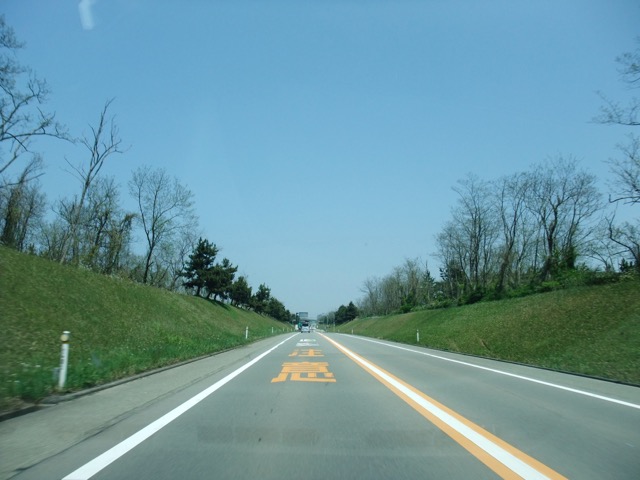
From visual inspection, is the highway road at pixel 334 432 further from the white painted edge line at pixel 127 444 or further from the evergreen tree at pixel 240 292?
the evergreen tree at pixel 240 292

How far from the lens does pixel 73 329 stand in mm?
22203

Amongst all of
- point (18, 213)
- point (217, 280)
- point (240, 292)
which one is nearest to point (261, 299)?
point (240, 292)

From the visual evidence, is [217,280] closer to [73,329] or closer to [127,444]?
[73,329]

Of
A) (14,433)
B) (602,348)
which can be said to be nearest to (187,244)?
(602,348)

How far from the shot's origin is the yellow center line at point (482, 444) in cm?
540

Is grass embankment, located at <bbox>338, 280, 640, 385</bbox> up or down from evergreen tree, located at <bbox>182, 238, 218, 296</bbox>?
down

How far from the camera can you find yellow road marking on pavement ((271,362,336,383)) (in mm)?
14297

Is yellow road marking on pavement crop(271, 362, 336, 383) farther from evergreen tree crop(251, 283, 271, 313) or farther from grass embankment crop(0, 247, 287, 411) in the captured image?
evergreen tree crop(251, 283, 271, 313)

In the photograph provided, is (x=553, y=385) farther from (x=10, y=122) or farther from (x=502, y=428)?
(x=10, y=122)

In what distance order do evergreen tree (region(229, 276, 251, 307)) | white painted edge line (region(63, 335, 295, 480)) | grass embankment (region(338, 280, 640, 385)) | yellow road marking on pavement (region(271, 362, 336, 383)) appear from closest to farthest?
white painted edge line (region(63, 335, 295, 480))
yellow road marking on pavement (region(271, 362, 336, 383))
grass embankment (region(338, 280, 640, 385))
evergreen tree (region(229, 276, 251, 307))

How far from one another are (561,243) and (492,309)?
46.2 ft

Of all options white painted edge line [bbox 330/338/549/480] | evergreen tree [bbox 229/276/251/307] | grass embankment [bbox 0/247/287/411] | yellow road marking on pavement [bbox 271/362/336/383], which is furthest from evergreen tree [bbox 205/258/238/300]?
white painted edge line [bbox 330/338/549/480]

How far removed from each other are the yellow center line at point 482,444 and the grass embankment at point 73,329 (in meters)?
7.11

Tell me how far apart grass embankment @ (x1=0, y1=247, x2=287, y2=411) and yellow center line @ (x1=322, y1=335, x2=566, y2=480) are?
7111 millimetres
